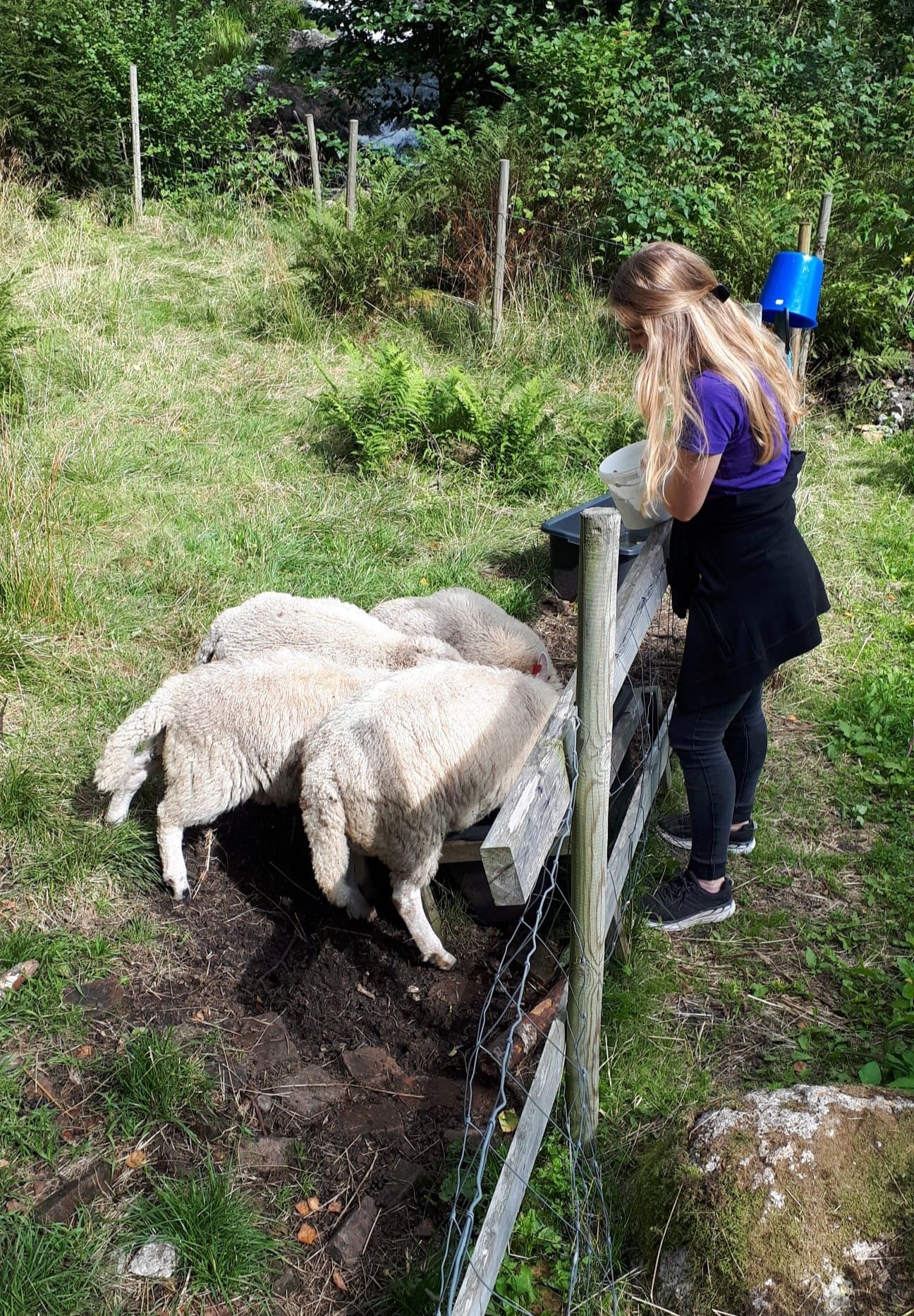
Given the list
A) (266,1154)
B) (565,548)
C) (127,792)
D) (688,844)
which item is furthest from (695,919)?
(565,548)

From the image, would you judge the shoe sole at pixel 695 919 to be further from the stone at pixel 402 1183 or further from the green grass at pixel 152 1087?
the green grass at pixel 152 1087

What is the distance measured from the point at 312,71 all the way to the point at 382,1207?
18180 millimetres

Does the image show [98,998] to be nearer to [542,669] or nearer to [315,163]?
[542,669]

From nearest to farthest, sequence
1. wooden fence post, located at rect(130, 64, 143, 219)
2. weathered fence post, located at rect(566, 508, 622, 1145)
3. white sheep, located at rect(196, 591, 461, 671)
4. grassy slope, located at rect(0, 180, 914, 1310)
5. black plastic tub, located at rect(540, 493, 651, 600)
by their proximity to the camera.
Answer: weathered fence post, located at rect(566, 508, 622, 1145) < grassy slope, located at rect(0, 180, 914, 1310) < white sheep, located at rect(196, 591, 461, 671) < black plastic tub, located at rect(540, 493, 651, 600) < wooden fence post, located at rect(130, 64, 143, 219)

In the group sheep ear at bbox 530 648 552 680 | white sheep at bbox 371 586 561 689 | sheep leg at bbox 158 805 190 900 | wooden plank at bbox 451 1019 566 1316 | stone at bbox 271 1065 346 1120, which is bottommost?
stone at bbox 271 1065 346 1120

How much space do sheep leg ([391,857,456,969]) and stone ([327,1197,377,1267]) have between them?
972mm

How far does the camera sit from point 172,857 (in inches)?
158

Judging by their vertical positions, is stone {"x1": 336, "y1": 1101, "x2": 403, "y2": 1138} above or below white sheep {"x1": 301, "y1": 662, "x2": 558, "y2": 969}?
below

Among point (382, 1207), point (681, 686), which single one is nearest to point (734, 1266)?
point (382, 1207)

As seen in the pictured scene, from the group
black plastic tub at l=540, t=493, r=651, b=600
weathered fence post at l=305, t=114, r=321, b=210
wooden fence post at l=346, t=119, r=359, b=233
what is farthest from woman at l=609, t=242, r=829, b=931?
weathered fence post at l=305, t=114, r=321, b=210

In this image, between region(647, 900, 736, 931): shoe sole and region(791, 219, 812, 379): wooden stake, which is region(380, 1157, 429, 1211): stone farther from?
region(791, 219, 812, 379): wooden stake

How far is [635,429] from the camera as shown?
7.99 metres

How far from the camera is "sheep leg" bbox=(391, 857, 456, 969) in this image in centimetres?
369

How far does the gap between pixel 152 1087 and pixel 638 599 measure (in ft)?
7.27
